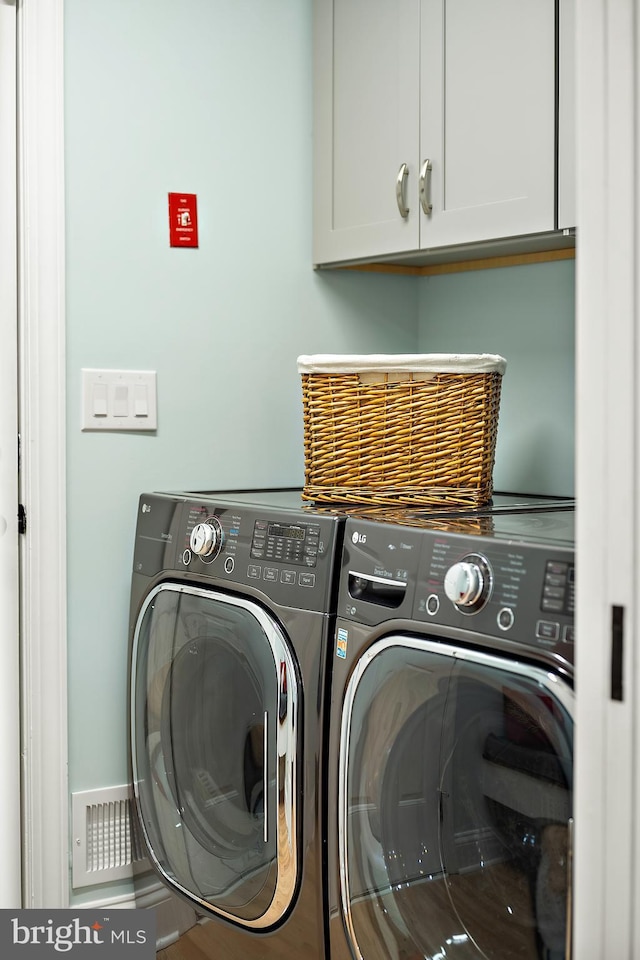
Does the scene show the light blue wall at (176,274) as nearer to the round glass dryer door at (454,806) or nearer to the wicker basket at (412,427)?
the wicker basket at (412,427)

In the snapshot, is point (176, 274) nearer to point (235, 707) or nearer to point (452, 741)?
point (235, 707)

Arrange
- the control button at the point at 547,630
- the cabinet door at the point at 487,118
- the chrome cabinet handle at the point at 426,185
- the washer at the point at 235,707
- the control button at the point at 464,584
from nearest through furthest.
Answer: the control button at the point at 547,630 < the control button at the point at 464,584 < the washer at the point at 235,707 < the cabinet door at the point at 487,118 < the chrome cabinet handle at the point at 426,185

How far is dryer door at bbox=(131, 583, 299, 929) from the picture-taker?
1611 millimetres

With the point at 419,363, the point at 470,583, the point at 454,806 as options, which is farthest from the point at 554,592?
the point at 419,363

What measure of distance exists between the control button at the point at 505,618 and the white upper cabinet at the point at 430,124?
802mm

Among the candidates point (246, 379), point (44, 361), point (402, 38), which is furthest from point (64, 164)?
point (402, 38)

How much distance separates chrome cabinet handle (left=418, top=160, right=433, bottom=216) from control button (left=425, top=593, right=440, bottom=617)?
93 cm

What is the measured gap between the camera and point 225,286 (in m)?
2.22

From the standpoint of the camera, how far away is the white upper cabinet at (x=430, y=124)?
176 centimetres

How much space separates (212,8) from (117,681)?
1459mm

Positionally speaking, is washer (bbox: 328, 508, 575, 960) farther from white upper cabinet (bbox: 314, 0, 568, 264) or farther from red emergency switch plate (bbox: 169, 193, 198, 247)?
red emergency switch plate (bbox: 169, 193, 198, 247)

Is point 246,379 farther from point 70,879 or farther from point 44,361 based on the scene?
point 70,879

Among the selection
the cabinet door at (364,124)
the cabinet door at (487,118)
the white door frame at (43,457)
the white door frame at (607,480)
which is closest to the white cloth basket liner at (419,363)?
the cabinet door at (487,118)

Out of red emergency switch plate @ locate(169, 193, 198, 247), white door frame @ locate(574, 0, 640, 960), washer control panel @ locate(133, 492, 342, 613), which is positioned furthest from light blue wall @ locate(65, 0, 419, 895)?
white door frame @ locate(574, 0, 640, 960)
